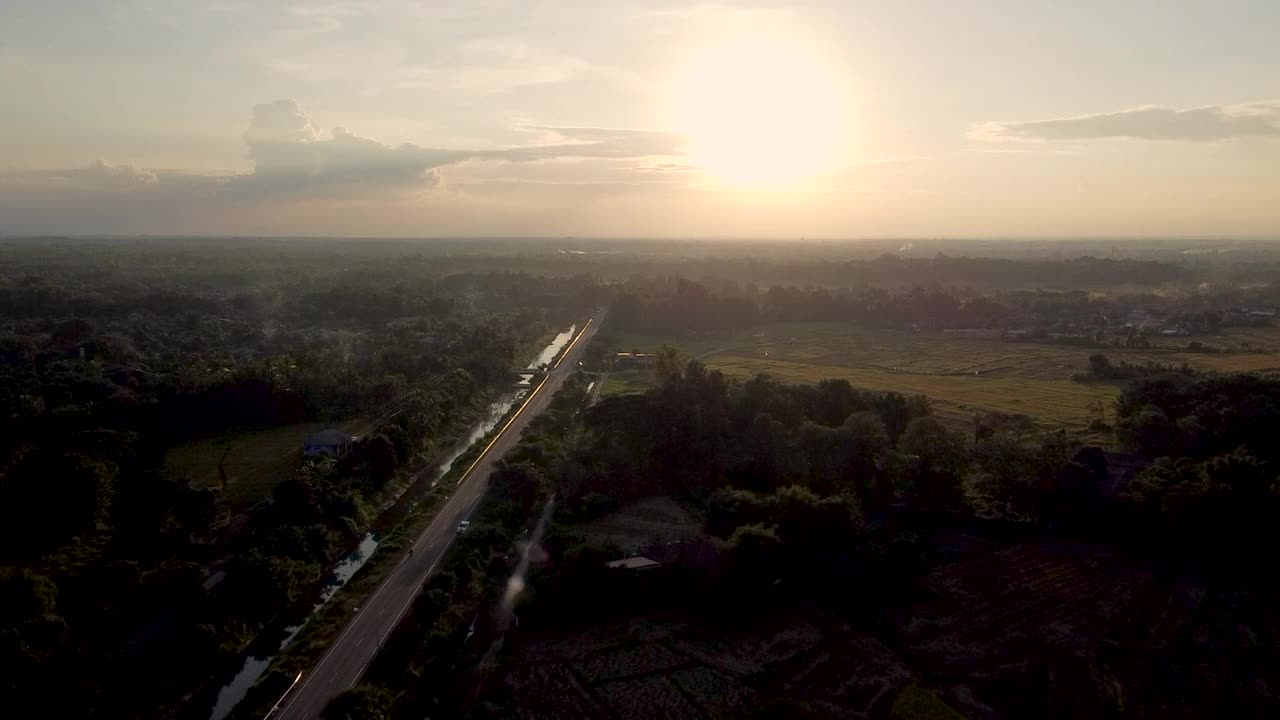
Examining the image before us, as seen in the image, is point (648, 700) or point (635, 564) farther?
point (635, 564)

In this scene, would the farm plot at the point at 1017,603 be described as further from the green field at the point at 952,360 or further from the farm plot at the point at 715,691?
the green field at the point at 952,360

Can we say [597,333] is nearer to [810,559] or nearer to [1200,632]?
[810,559]

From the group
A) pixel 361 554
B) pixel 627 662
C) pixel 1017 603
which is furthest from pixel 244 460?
pixel 1017 603

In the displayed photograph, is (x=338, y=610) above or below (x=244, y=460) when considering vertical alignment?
below

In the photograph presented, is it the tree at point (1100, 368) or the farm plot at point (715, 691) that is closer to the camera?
the farm plot at point (715, 691)

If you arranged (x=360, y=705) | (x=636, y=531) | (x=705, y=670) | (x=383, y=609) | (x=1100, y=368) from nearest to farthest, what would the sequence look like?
(x=360, y=705) < (x=705, y=670) < (x=383, y=609) < (x=636, y=531) < (x=1100, y=368)

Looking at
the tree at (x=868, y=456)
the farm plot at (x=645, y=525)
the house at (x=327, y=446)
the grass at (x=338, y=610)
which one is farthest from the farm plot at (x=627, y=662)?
the house at (x=327, y=446)

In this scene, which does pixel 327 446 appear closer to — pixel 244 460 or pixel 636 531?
pixel 244 460
